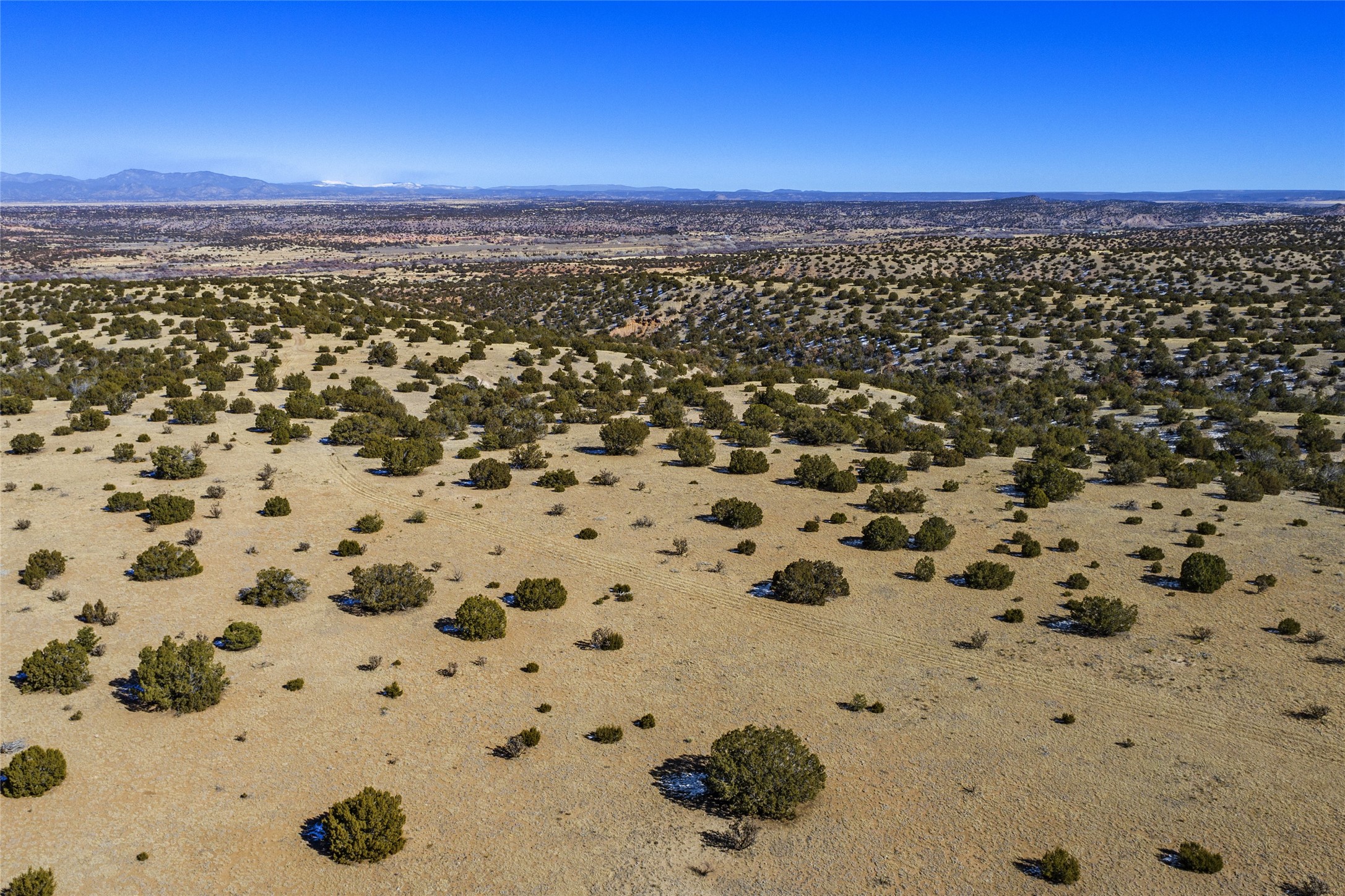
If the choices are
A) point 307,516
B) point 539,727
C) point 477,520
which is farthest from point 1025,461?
point 307,516

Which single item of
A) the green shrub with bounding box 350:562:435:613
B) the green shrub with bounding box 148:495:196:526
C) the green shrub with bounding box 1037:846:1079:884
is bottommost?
the green shrub with bounding box 1037:846:1079:884

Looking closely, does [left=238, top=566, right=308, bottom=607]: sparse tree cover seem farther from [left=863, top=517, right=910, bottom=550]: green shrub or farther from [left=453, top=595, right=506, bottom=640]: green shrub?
[left=863, top=517, right=910, bottom=550]: green shrub

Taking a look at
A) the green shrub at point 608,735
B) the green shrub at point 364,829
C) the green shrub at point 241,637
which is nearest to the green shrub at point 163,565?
the green shrub at point 241,637

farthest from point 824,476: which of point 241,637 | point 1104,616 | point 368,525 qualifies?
point 241,637

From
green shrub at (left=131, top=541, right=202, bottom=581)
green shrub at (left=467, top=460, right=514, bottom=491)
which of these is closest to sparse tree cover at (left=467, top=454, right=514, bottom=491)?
green shrub at (left=467, top=460, right=514, bottom=491)

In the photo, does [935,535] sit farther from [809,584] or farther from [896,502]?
[809,584]

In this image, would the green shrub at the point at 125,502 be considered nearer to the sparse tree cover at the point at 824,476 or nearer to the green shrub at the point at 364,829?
the green shrub at the point at 364,829
